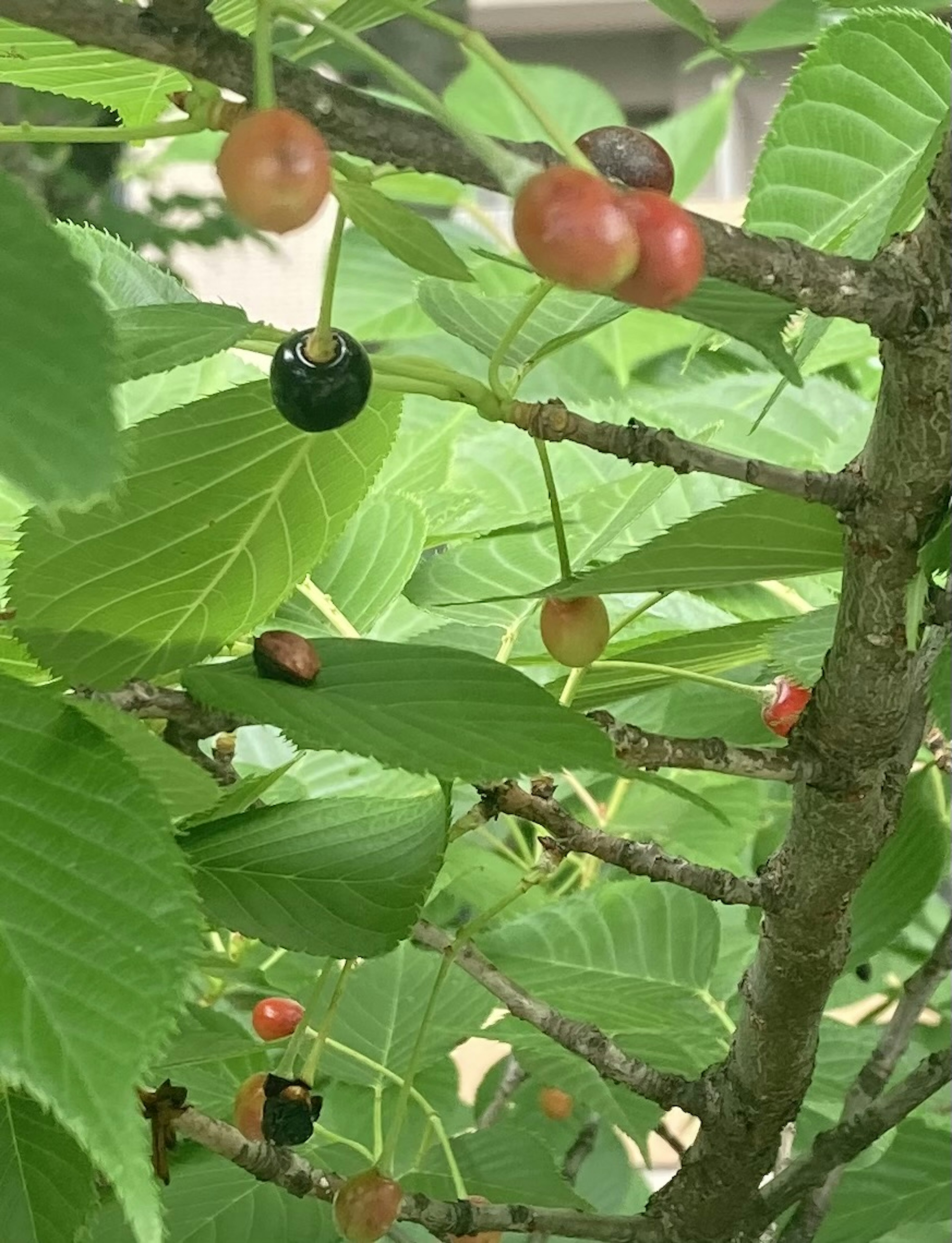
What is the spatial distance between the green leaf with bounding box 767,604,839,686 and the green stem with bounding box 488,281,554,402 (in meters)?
0.10

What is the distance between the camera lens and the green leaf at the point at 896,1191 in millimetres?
374

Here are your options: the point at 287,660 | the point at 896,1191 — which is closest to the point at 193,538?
A: the point at 287,660

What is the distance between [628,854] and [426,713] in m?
0.09

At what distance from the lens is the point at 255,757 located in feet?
1.76

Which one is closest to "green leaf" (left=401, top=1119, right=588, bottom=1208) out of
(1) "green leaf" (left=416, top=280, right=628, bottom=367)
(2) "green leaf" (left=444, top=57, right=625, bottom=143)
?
(1) "green leaf" (left=416, top=280, right=628, bottom=367)

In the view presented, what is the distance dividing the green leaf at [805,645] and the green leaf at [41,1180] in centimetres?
18

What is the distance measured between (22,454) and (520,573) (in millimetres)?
216

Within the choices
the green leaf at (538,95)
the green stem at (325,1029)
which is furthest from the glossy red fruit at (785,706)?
the green leaf at (538,95)

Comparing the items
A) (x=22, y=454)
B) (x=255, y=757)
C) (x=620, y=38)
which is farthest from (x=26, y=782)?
(x=620, y=38)

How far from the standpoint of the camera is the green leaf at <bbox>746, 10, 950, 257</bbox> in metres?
0.31

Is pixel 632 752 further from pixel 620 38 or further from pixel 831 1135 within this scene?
pixel 620 38

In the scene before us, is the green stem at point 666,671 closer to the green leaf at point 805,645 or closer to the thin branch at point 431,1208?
the green leaf at point 805,645

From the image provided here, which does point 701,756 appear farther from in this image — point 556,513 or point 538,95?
point 538,95

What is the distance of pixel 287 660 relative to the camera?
238 millimetres
